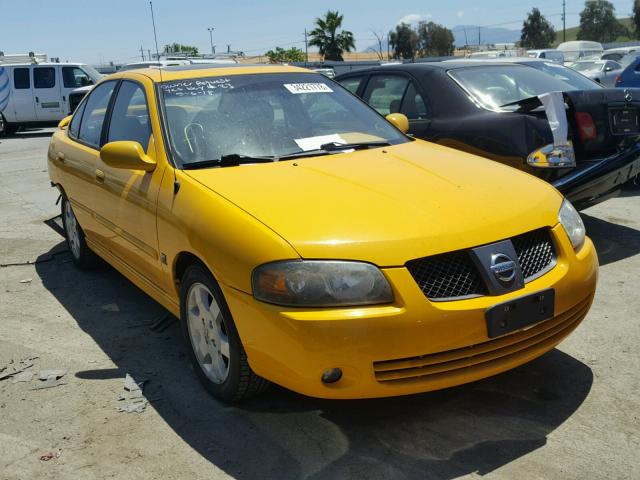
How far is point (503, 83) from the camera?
6113mm

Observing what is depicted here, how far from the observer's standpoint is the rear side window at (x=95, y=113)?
4.95 m

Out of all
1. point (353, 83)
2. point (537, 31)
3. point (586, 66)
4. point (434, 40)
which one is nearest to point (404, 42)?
point (434, 40)

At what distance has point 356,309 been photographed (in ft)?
8.98

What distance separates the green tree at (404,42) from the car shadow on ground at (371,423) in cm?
8674

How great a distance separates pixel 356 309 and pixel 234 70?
2.34 meters

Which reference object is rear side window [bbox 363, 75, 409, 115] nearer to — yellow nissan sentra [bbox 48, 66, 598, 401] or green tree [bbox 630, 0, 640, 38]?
yellow nissan sentra [bbox 48, 66, 598, 401]

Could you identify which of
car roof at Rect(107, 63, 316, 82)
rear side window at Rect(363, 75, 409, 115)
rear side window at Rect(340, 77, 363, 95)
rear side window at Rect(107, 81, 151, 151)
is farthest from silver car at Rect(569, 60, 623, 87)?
rear side window at Rect(107, 81, 151, 151)

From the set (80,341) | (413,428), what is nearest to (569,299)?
(413,428)

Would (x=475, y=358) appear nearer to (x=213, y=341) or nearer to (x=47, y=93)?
(x=213, y=341)

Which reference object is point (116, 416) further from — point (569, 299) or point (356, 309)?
point (569, 299)

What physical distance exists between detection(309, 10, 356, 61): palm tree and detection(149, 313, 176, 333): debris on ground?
70493 mm

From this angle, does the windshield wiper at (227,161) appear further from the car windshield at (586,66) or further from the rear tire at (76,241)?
the car windshield at (586,66)

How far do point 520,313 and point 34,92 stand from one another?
64.1 ft

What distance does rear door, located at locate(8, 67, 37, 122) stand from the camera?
19.7 meters
